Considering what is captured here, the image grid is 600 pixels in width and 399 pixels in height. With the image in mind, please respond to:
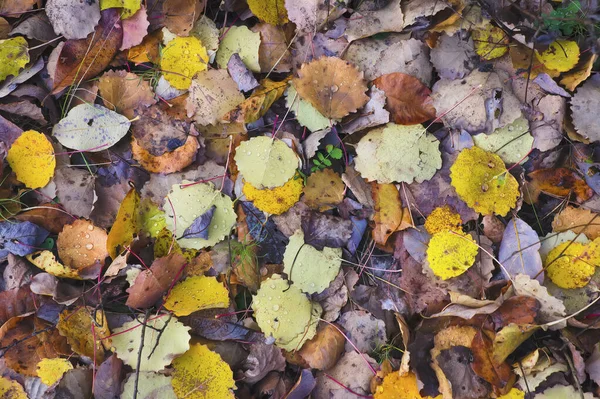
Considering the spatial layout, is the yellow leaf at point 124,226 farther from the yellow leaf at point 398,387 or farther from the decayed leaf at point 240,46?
the yellow leaf at point 398,387

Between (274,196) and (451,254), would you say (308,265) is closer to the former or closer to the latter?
(274,196)

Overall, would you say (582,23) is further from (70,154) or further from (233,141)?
(70,154)

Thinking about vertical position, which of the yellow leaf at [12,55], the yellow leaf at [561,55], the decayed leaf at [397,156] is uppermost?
the yellow leaf at [12,55]

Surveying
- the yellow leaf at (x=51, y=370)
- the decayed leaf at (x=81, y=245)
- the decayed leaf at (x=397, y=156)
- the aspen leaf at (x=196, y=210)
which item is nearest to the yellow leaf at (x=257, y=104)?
the aspen leaf at (x=196, y=210)

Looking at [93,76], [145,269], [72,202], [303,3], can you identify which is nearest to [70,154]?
[72,202]

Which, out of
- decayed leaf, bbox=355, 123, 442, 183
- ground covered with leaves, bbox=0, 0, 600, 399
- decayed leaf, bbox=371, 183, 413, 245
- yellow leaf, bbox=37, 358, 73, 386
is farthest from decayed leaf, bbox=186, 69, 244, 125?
yellow leaf, bbox=37, 358, 73, 386

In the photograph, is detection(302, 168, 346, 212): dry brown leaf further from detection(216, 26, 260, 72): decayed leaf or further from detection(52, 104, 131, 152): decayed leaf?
detection(52, 104, 131, 152): decayed leaf
